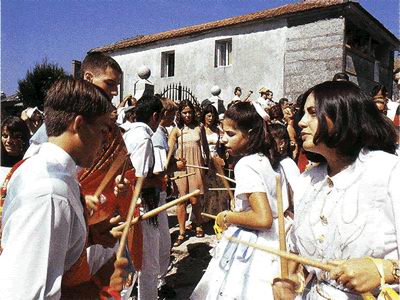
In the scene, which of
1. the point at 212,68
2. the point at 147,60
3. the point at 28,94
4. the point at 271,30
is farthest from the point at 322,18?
the point at 28,94

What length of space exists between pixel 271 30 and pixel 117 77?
597 inches

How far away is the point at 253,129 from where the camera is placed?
3189 mm

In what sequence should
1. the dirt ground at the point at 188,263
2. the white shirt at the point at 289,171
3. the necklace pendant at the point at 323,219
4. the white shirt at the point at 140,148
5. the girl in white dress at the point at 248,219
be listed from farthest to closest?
the dirt ground at the point at 188,263 < the white shirt at the point at 140,148 < the white shirt at the point at 289,171 < the girl in white dress at the point at 248,219 < the necklace pendant at the point at 323,219

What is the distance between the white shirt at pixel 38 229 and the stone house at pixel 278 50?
15712 mm

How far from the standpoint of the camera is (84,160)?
1.72m

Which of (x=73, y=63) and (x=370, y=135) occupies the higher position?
(x=73, y=63)

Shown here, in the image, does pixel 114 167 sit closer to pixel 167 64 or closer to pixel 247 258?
pixel 247 258

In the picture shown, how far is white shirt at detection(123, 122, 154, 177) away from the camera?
149 inches

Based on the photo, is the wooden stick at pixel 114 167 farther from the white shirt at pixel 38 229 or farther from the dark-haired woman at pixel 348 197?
the dark-haired woman at pixel 348 197

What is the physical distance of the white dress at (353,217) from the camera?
1.79m

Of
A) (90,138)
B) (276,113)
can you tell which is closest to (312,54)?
(276,113)

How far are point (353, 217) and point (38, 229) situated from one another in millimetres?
1291

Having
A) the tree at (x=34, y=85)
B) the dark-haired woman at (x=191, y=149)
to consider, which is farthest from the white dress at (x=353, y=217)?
the tree at (x=34, y=85)

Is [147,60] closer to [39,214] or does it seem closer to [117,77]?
[117,77]
